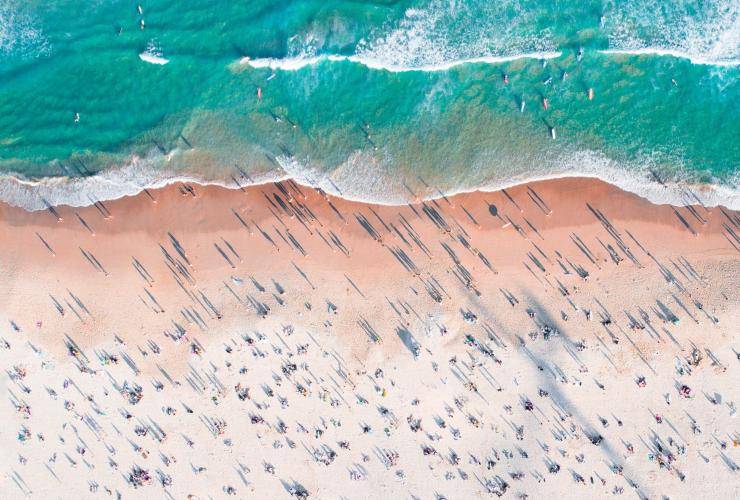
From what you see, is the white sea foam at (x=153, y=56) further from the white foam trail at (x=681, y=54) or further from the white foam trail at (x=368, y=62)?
the white foam trail at (x=681, y=54)

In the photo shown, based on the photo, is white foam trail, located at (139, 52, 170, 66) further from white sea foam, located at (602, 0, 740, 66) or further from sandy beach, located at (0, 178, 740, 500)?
white sea foam, located at (602, 0, 740, 66)

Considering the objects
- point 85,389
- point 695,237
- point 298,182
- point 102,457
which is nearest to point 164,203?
point 298,182

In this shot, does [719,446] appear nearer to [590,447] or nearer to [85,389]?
[590,447]

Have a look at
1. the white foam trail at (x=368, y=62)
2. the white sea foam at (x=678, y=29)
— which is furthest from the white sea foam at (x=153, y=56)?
the white sea foam at (x=678, y=29)

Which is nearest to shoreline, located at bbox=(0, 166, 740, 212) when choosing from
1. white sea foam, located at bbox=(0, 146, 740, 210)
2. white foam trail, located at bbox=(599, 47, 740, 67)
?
white sea foam, located at bbox=(0, 146, 740, 210)

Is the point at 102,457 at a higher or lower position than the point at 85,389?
lower

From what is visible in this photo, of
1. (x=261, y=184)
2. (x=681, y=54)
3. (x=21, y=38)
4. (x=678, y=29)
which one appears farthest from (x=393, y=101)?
(x=21, y=38)
